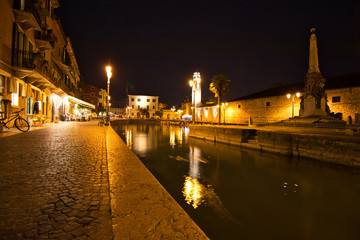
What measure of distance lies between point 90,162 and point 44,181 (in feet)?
5.14

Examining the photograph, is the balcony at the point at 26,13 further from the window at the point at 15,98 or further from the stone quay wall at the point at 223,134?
the stone quay wall at the point at 223,134

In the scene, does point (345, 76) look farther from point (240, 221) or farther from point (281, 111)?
point (240, 221)

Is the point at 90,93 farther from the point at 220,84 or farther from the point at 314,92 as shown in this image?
the point at 314,92

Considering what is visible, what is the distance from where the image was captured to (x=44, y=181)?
11.4 feet

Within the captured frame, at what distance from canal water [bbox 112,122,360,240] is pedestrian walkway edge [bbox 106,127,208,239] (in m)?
1.87

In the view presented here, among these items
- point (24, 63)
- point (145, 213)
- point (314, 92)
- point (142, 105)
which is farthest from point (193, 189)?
point (142, 105)

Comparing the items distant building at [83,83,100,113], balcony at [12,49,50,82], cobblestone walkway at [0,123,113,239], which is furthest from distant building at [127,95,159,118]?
cobblestone walkway at [0,123,113,239]

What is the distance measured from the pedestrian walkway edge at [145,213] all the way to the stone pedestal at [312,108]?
19828mm

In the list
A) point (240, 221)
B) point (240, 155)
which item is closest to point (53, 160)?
point (240, 221)

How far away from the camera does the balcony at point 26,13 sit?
12337 millimetres

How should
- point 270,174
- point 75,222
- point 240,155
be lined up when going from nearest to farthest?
point 75,222 < point 270,174 < point 240,155

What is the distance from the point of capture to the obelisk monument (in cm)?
1817

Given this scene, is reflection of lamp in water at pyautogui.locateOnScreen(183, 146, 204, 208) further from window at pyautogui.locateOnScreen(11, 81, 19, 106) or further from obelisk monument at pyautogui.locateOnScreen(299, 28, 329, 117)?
obelisk monument at pyautogui.locateOnScreen(299, 28, 329, 117)

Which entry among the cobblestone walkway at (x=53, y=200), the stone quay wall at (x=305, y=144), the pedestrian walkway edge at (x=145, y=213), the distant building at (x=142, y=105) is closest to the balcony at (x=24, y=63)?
the cobblestone walkway at (x=53, y=200)
